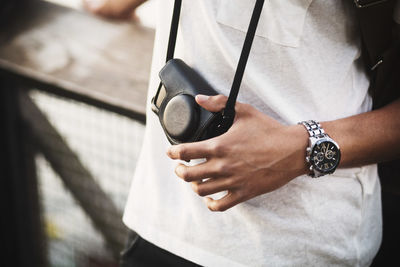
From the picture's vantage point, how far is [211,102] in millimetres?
670

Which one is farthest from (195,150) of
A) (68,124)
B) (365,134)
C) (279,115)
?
(68,124)

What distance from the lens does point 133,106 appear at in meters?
1.19

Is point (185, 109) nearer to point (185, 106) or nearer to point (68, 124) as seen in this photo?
point (185, 106)

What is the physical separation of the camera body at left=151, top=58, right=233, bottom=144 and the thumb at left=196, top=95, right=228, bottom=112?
0.04 ft

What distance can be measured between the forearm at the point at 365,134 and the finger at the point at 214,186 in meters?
0.20

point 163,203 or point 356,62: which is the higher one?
point 356,62

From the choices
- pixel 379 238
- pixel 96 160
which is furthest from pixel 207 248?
pixel 96 160

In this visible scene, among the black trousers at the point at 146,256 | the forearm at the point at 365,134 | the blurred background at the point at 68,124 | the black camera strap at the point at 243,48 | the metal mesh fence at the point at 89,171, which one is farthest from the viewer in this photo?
the metal mesh fence at the point at 89,171

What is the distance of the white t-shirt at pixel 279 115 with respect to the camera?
703 mm

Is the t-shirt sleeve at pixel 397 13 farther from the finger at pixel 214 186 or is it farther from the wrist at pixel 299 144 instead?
Answer: the finger at pixel 214 186

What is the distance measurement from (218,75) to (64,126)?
3.93 ft

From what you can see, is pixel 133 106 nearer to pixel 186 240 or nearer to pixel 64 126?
pixel 186 240

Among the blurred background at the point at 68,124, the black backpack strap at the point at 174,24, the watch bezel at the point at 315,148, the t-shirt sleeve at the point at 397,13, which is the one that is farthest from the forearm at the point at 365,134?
the blurred background at the point at 68,124

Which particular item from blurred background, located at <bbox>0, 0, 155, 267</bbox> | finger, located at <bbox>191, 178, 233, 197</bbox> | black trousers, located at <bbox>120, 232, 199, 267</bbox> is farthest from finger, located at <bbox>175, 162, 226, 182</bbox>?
blurred background, located at <bbox>0, 0, 155, 267</bbox>
